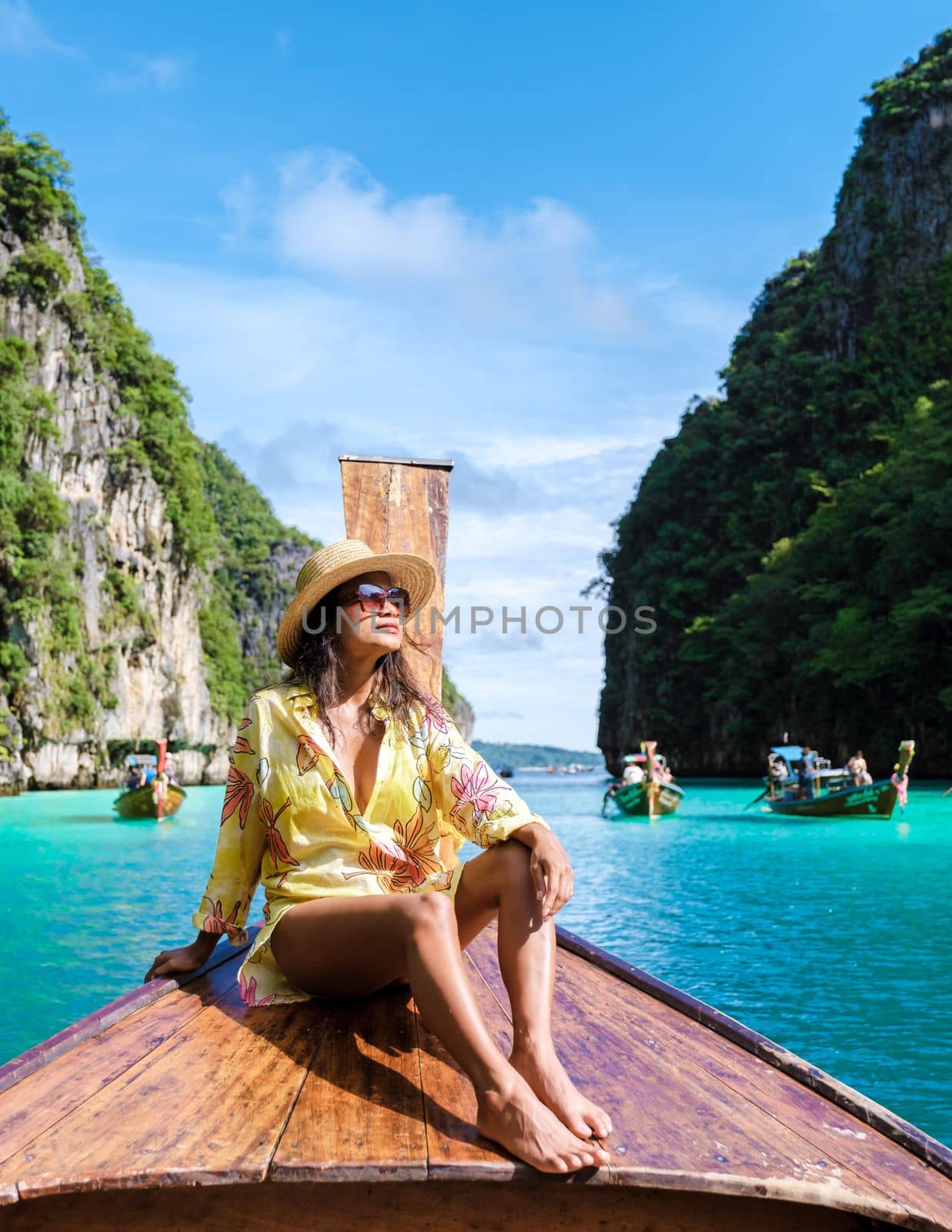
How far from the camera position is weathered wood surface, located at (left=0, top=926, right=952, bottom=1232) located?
136cm

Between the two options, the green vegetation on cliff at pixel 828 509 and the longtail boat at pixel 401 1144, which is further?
the green vegetation on cliff at pixel 828 509

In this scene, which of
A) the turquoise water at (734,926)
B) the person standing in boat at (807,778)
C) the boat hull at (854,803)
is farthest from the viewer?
the person standing in boat at (807,778)

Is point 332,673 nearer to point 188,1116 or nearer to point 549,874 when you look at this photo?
point 549,874

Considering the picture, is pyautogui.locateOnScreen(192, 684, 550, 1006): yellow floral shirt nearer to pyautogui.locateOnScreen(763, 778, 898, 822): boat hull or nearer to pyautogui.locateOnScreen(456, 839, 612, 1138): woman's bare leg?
pyautogui.locateOnScreen(456, 839, 612, 1138): woman's bare leg

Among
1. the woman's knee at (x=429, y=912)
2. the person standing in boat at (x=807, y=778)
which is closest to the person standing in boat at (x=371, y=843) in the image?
the woman's knee at (x=429, y=912)

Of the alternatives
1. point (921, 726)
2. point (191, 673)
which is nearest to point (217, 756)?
point (191, 673)

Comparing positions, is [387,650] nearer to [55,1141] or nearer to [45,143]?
[55,1141]

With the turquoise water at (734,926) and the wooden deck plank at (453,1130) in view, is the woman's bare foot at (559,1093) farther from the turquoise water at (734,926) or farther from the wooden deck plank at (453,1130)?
the turquoise water at (734,926)

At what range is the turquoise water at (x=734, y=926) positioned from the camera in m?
4.27

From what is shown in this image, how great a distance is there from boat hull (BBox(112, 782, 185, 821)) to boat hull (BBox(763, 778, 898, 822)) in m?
11.4

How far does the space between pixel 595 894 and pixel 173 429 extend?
96.7 feet

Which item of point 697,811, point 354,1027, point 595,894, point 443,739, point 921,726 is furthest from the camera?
point 921,726

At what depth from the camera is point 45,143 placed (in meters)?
27.8

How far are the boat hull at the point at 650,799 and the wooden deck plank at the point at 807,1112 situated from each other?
16.7m
